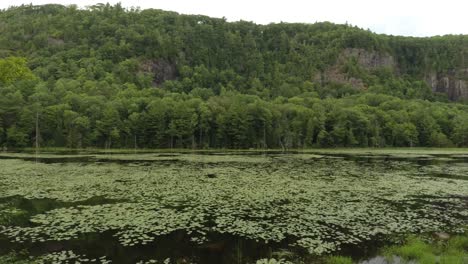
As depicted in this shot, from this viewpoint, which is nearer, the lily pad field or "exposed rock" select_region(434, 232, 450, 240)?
the lily pad field

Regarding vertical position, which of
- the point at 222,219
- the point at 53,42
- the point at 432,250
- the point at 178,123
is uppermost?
the point at 53,42

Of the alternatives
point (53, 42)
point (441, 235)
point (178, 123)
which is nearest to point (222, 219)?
point (441, 235)

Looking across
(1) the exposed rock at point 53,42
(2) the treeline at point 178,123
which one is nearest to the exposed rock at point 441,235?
(2) the treeline at point 178,123

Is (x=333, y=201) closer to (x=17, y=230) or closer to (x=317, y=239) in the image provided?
(x=317, y=239)

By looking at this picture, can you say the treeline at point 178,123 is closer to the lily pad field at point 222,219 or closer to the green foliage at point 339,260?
the lily pad field at point 222,219

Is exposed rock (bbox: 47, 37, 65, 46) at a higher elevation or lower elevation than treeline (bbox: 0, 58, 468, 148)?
higher

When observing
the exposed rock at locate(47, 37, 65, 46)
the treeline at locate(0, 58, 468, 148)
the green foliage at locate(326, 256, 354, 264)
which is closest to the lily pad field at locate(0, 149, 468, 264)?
the green foliage at locate(326, 256, 354, 264)

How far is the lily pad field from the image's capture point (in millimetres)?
16594

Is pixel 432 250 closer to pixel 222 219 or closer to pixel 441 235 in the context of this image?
pixel 441 235

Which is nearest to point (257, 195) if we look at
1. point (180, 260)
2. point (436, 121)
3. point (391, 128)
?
point (180, 260)

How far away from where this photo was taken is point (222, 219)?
22.1 metres

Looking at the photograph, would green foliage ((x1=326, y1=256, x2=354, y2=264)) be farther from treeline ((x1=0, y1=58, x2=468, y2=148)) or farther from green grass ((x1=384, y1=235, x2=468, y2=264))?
treeline ((x1=0, y1=58, x2=468, y2=148))

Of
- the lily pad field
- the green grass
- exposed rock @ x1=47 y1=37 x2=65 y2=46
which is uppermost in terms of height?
exposed rock @ x1=47 y1=37 x2=65 y2=46

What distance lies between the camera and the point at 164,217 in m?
22.4
